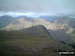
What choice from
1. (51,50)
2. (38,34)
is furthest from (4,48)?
(38,34)

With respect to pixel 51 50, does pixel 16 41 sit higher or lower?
higher

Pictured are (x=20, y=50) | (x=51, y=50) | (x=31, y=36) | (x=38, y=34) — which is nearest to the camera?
(x=20, y=50)

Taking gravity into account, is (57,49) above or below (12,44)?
below

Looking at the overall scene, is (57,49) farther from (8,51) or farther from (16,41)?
(8,51)

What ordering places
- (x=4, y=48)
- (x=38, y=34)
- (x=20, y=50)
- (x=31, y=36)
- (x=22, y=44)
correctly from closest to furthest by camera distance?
(x=4, y=48)
(x=20, y=50)
(x=22, y=44)
(x=31, y=36)
(x=38, y=34)

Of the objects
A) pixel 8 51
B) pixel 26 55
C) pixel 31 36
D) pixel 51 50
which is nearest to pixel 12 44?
pixel 8 51

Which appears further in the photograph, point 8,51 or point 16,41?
point 16,41

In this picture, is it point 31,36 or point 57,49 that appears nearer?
point 57,49

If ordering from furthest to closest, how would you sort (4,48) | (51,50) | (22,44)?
1. (51,50)
2. (22,44)
3. (4,48)

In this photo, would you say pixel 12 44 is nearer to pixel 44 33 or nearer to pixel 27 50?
pixel 27 50
